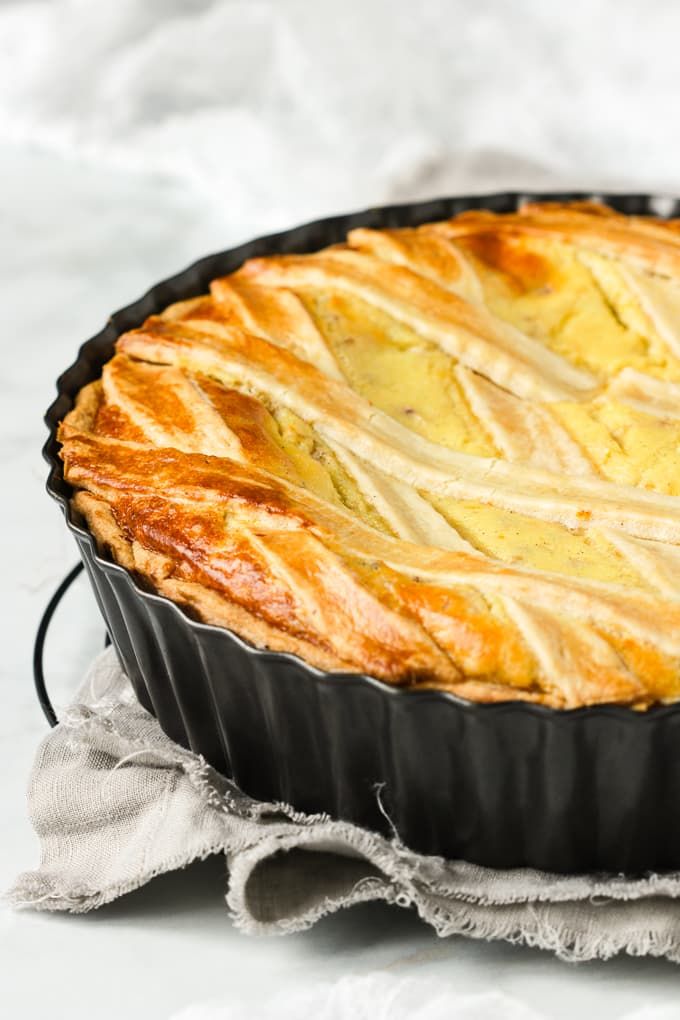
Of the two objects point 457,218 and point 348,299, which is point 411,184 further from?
point 348,299

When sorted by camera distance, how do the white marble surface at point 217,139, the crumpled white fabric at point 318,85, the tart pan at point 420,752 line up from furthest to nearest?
the crumpled white fabric at point 318,85
the white marble surface at point 217,139
the tart pan at point 420,752

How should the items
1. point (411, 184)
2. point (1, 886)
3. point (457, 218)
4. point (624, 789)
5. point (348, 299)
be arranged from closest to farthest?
point (624, 789), point (1, 886), point (348, 299), point (457, 218), point (411, 184)

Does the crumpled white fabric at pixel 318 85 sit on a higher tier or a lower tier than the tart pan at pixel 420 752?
higher

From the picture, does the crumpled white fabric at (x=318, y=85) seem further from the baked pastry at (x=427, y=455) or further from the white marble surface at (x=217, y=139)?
the baked pastry at (x=427, y=455)

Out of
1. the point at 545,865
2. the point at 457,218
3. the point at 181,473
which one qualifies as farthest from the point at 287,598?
the point at 457,218

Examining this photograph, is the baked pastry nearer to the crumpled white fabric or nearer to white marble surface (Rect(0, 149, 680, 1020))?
white marble surface (Rect(0, 149, 680, 1020))

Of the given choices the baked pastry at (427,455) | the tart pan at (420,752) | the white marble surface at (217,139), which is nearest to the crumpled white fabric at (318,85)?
the white marble surface at (217,139)
